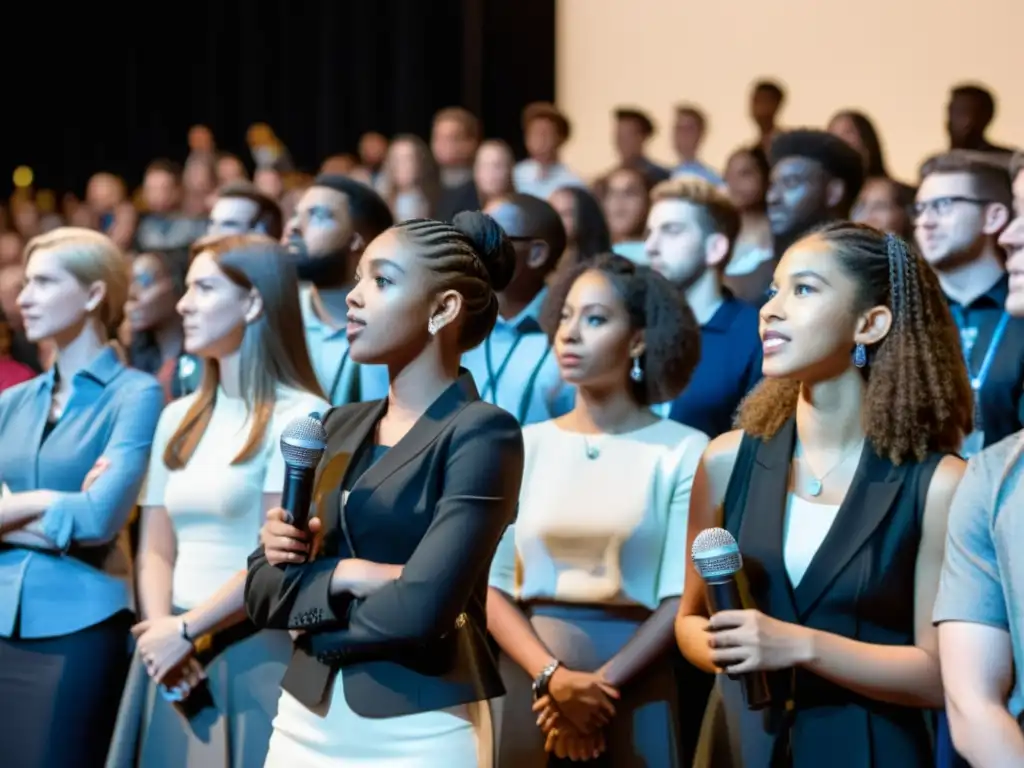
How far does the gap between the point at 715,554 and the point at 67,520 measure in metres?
1.91

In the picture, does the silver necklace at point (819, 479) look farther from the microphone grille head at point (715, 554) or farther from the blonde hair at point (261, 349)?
the blonde hair at point (261, 349)

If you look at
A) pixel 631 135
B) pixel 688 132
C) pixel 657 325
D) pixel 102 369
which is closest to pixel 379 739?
pixel 657 325

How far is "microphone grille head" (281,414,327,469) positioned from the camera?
8.20 ft

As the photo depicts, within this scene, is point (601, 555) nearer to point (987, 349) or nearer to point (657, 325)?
point (657, 325)

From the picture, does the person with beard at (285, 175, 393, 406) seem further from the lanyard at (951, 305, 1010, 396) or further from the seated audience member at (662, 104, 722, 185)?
the seated audience member at (662, 104, 722, 185)

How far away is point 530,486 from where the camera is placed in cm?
376

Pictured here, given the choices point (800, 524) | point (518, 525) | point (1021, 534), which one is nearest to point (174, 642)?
point (518, 525)

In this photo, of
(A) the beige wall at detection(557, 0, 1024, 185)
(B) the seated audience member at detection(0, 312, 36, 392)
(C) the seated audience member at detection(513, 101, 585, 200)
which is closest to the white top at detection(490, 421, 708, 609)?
(B) the seated audience member at detection(0, 312, 36, 392)

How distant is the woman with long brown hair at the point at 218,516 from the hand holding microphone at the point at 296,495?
2.94ft

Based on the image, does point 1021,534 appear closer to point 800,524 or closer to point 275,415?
point 800,524

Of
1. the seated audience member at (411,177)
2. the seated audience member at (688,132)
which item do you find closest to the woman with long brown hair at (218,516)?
the seated audience member at (411,177)

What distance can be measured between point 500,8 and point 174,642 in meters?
8.34

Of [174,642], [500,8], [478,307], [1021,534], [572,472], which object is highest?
[500,8]

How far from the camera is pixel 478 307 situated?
9.09 feet
